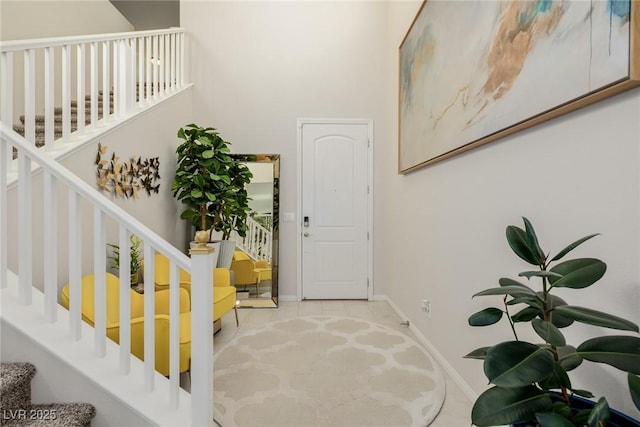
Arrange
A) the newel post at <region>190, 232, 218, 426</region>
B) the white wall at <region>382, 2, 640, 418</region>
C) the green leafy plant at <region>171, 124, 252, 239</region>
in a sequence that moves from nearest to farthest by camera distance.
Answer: the white wall at <region>382, 2, 640, 418</region> → the newel post at <region>190, 232, 218, 426</region> → the green leafy plant at <region>171, 124, 252, 239</region>

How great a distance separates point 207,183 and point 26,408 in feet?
7.83

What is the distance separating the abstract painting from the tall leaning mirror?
184 centimetres

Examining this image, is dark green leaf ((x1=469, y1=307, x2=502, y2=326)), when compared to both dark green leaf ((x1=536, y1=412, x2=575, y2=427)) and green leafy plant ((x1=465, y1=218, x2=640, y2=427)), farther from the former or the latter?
dark green leaf ((x1=536, y1=412, x2=575, y2=427))

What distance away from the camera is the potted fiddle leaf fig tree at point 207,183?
3494 millimetres

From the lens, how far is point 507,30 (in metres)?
1.59

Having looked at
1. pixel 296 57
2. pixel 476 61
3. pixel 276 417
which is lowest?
pixel 276 417

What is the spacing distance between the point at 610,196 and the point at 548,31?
2.35 ft

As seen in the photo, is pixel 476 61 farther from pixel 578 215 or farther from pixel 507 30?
pixel 578 215

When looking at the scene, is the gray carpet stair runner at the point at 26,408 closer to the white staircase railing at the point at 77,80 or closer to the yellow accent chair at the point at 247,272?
the white staircase railing at the point at 77,80

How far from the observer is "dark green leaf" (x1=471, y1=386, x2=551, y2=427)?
78 centimetres

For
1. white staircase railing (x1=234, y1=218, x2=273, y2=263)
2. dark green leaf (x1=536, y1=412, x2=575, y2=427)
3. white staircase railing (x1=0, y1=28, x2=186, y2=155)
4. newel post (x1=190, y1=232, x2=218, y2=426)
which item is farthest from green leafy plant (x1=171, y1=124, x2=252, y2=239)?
dark green leaf (x1=536, y1=412, x2=575, y2=427)

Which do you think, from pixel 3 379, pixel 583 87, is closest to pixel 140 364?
pixel 3 379

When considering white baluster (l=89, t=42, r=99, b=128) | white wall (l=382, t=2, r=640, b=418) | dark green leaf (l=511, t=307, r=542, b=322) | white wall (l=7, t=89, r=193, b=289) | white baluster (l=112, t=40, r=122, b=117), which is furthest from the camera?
white baluster (l=112, t=40, r=122, b=117)

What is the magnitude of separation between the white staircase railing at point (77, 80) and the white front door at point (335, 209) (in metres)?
1.79
